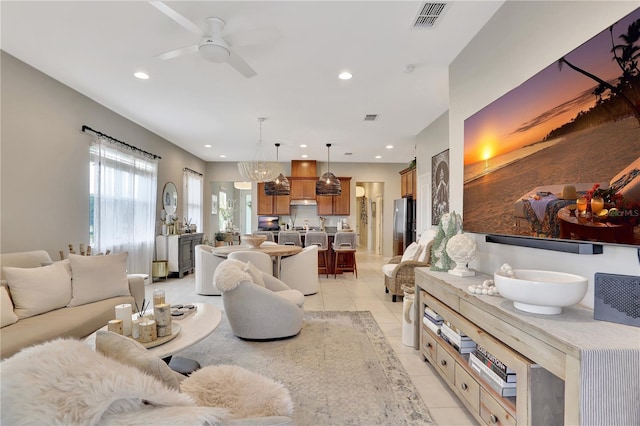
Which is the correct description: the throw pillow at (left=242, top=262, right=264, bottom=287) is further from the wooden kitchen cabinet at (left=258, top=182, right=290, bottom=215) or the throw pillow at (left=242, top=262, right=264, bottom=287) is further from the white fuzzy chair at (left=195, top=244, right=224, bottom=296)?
the wooden kitchen cabinet at (left=258, top=182, right=290, bottom=215)

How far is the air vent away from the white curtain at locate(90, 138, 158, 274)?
439 centimetres

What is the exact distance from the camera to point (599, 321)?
136cm

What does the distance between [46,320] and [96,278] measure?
63 centimetres

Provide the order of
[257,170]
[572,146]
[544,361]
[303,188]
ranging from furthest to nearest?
[303,188] < [257,170] < [572,146] < [544,361]

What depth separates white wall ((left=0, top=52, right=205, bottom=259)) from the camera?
10.3 feet

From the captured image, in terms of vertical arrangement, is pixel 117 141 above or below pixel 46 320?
above

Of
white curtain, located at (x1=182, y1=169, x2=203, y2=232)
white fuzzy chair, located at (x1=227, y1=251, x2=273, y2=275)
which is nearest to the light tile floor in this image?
white fuzzy chair, located at (x1=227, y1=251, x2=273, y2=275)

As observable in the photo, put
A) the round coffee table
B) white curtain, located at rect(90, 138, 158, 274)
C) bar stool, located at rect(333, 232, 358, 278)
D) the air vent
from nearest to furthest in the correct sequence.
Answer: the round coffee table → the air vent → white curtain, located at rect(90, 138, 158, 274) → bar stool, located at rect(333, 232, 358, 278)

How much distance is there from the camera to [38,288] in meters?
2.68

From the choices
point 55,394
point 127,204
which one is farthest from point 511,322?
point 127,204

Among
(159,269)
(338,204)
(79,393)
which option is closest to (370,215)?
(338,204)

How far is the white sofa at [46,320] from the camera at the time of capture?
2.18m

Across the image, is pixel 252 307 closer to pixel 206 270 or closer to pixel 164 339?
pixel 164 339

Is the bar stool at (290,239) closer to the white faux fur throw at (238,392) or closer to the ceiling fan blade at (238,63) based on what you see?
the ceiling fan blade at (238,63)
